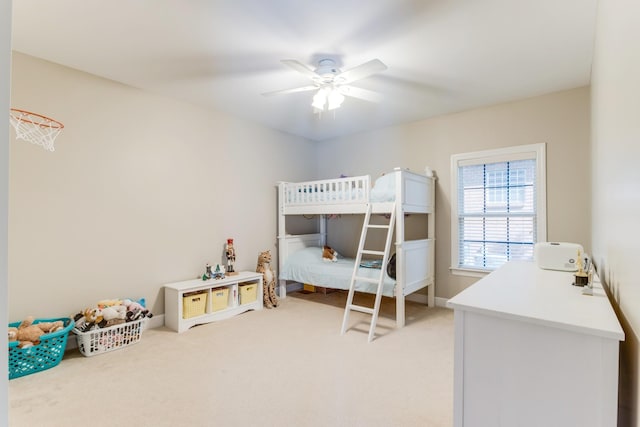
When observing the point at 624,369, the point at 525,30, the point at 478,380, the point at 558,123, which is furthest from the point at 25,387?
the point at 558,123

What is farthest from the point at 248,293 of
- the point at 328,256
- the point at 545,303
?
the point at 545,303

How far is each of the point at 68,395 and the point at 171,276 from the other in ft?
4.83

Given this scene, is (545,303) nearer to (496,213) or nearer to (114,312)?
(496,213)

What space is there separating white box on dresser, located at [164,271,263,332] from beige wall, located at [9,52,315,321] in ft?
0.57

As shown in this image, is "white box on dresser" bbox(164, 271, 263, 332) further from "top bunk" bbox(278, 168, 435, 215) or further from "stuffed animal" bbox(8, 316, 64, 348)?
"top bunk" bbox(278, 168, 435, 215)

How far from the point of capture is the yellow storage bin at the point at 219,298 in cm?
339

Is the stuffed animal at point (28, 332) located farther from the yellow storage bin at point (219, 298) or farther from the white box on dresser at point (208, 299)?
the yellow storage bin at point (219, 298)

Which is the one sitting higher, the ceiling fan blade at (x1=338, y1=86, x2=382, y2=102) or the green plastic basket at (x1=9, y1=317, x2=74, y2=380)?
the ceiling fan blade at (x1=338, y1=86, x2=382, y2=102)

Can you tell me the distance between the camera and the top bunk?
3373mm

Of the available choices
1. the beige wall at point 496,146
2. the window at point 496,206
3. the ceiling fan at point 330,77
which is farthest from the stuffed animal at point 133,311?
the window at point 496,206

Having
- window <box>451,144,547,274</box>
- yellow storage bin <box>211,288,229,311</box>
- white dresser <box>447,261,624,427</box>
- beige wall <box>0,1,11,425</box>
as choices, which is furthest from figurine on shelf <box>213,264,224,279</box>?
beige wall <box>0,1,11,425</box>

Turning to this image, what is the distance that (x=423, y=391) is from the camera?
201 cm

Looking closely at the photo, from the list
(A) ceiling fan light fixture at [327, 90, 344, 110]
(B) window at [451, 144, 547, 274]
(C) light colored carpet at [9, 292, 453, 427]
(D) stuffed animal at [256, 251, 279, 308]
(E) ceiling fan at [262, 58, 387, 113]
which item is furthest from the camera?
(D) stuffed animal at [256, 251, 279, 308]

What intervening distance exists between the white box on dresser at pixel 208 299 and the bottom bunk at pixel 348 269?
0.55m
